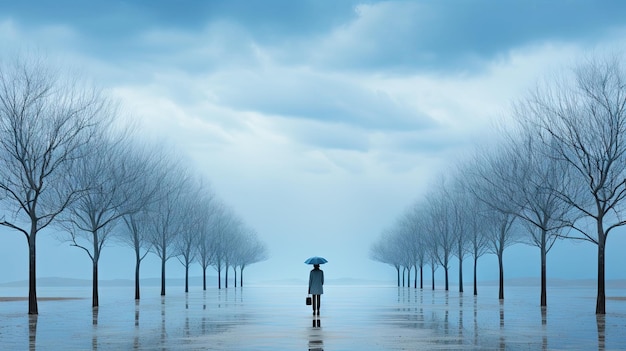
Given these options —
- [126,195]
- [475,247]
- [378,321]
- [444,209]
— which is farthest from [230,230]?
[378,321]

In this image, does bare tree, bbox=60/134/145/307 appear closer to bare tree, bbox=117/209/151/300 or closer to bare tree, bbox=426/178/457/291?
bare tree, bbox=117/209/151/300

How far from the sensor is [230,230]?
94.2 m

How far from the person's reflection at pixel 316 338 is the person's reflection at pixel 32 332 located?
20.6 ft

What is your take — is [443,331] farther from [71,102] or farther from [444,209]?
[444,209]

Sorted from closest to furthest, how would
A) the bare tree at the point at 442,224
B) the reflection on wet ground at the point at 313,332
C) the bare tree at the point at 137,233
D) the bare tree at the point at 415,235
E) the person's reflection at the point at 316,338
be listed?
1. the person's reflection at the point at 316,338
2. the reflection on wet ground at the point at 313,332
3. the bare tree at the point at 137,233
4. the bare tree at the point at 442,224
5. the bare tree at the point at 415,235

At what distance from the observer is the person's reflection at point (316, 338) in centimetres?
1803

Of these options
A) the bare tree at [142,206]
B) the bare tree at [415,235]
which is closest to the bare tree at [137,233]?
the bare tree at [142,206]

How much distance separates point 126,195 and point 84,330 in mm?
19008

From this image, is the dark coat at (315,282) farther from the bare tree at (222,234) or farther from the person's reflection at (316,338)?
the bare tree at (222,234)

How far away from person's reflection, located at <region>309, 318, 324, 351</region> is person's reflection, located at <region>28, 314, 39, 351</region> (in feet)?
20.6

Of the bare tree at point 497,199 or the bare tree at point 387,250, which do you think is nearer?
the bare tree at point 497,199

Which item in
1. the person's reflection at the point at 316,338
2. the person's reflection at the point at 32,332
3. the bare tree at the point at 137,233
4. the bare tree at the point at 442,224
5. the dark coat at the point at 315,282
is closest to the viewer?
the person's reflection at the point at 316,338

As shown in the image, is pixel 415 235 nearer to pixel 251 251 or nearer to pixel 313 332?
pixel 251 251

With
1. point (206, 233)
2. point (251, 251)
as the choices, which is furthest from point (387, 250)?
point (206, 233)
